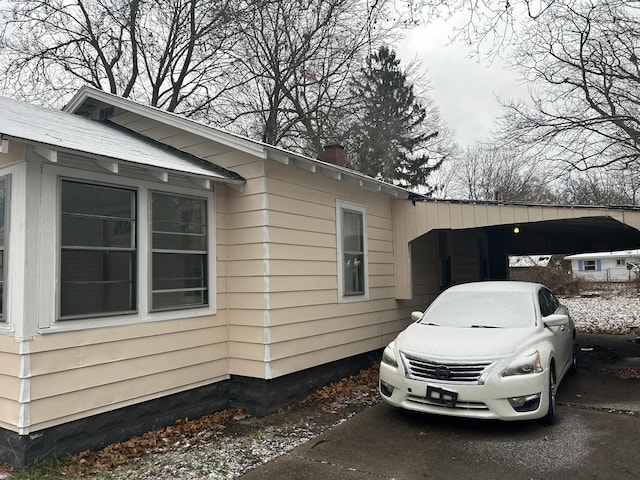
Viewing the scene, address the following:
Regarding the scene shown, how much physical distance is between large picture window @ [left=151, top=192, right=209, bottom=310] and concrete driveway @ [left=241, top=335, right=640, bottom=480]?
227 cm

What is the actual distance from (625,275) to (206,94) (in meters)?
37.4

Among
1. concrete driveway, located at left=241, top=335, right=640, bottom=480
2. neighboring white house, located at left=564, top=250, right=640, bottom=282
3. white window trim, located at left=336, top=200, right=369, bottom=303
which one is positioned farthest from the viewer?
neighboring white house, located at left=564, top=250, right=640, bottom=282

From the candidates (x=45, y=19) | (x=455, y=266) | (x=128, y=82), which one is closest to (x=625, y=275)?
(x=455, y=266)

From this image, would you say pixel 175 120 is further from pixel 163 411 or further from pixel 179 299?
pixel 163 411

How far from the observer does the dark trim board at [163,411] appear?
431cm

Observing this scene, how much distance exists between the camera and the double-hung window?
7484 millimetres

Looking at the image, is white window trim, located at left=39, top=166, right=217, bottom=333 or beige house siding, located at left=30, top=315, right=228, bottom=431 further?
white window trim, located at left=39, top=166, right=217, bottom=333

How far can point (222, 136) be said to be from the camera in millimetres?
6164

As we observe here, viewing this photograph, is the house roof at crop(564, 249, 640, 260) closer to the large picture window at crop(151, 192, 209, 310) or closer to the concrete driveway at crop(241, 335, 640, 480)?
the concrete driveway at crop(241, 335, 640, 480)

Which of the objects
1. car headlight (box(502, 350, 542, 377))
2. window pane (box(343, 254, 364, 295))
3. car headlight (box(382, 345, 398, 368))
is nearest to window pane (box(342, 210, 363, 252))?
window pane (box(343, 254, 364, 295))

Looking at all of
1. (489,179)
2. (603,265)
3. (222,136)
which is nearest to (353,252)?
(222,136)

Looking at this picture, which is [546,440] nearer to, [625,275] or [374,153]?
[374,153]

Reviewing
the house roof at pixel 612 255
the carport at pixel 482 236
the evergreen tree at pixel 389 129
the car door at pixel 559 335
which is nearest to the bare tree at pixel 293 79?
the evergreen tree at pixel 389 129

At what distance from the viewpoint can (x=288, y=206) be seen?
21.0 feet
